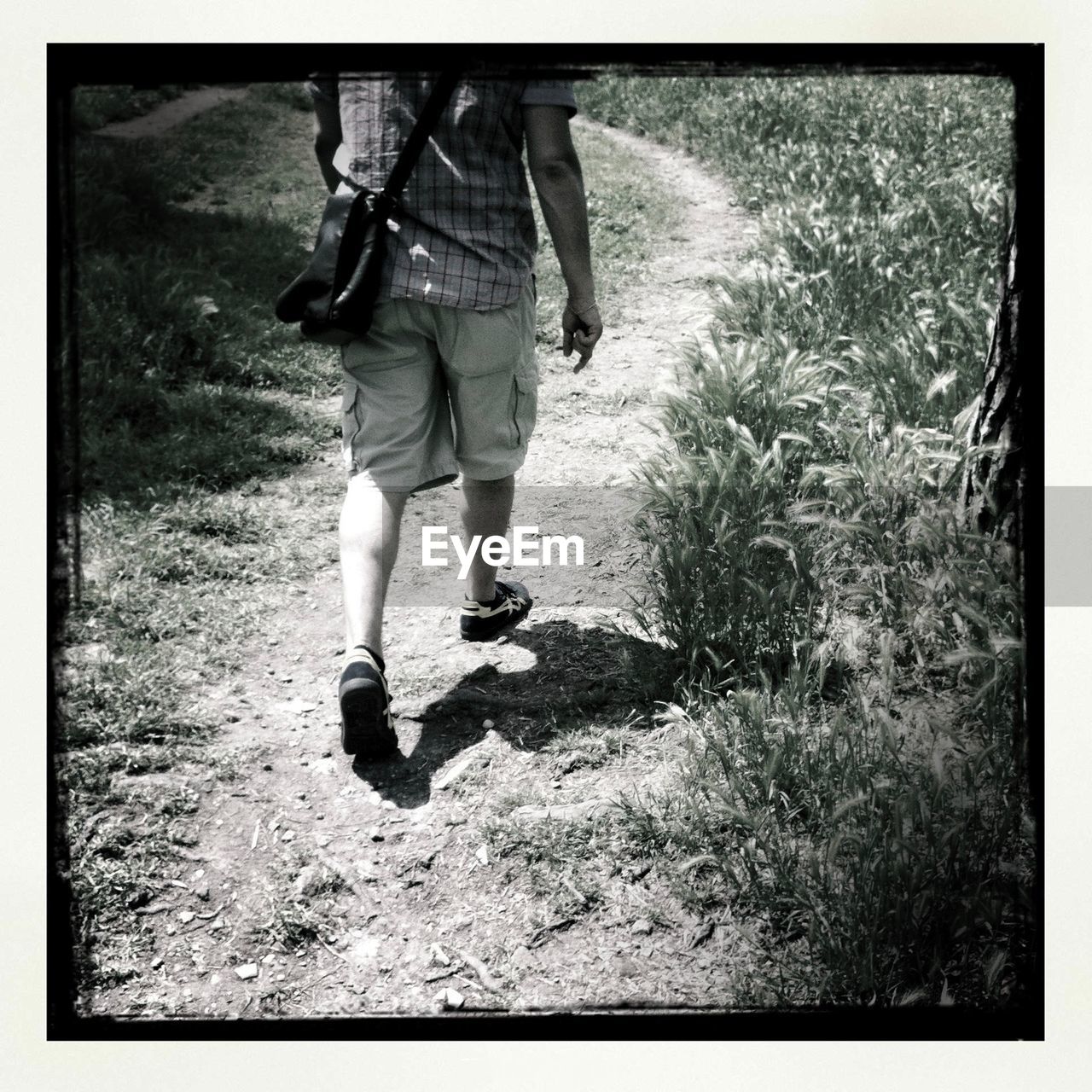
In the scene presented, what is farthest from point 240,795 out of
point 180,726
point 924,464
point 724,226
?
point 724,226

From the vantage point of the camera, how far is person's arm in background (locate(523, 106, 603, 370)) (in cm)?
205

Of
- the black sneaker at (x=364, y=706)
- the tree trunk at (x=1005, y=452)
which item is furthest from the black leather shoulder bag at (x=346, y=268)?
the tree trunk at (x=1005, y=452)

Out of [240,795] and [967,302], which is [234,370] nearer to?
[240,795]

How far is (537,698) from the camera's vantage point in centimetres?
251

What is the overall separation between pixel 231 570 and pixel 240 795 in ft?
3.09

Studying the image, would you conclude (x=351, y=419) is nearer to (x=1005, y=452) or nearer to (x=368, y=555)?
(x=368, y=555)

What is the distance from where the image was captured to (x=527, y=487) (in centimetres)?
318

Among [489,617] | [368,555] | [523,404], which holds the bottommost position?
[489,617]

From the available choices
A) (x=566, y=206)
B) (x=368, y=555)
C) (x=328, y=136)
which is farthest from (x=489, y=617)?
(x=328, y=136)

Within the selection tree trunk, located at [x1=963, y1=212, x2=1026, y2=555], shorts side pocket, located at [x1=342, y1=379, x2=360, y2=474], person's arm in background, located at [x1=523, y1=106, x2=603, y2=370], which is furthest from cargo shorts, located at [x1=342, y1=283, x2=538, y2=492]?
tree trunk, located at [x1=963, y1=212, x2=1026, y2=555]

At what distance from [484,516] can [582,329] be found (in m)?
0.49

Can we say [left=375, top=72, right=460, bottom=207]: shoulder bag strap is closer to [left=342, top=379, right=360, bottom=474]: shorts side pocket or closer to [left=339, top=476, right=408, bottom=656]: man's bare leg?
[left=342, top=379, right=360, bottom=474]: shorts side pocket

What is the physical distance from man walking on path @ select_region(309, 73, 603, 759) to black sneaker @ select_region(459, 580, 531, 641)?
29cm

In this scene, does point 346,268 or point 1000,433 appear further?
point 1000,433
